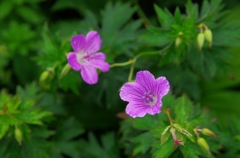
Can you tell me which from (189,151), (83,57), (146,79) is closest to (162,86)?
(146,79)

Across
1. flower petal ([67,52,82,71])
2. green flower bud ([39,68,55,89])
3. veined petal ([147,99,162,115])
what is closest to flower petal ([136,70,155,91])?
veined petal ([147,99,162,115])

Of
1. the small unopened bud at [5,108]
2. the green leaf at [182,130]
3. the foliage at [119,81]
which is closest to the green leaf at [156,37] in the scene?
the foliage at [119,81]

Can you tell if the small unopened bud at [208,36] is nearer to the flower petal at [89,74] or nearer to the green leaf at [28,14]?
the flower petal at [89,74]

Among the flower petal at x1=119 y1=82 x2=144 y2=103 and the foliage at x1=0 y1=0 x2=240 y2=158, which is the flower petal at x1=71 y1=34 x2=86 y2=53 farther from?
the flower petal at x1=119 y1=82 x2=144 y2=103

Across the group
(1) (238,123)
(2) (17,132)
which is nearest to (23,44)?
(2) (17,132)

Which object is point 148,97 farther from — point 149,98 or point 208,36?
point 208,36
